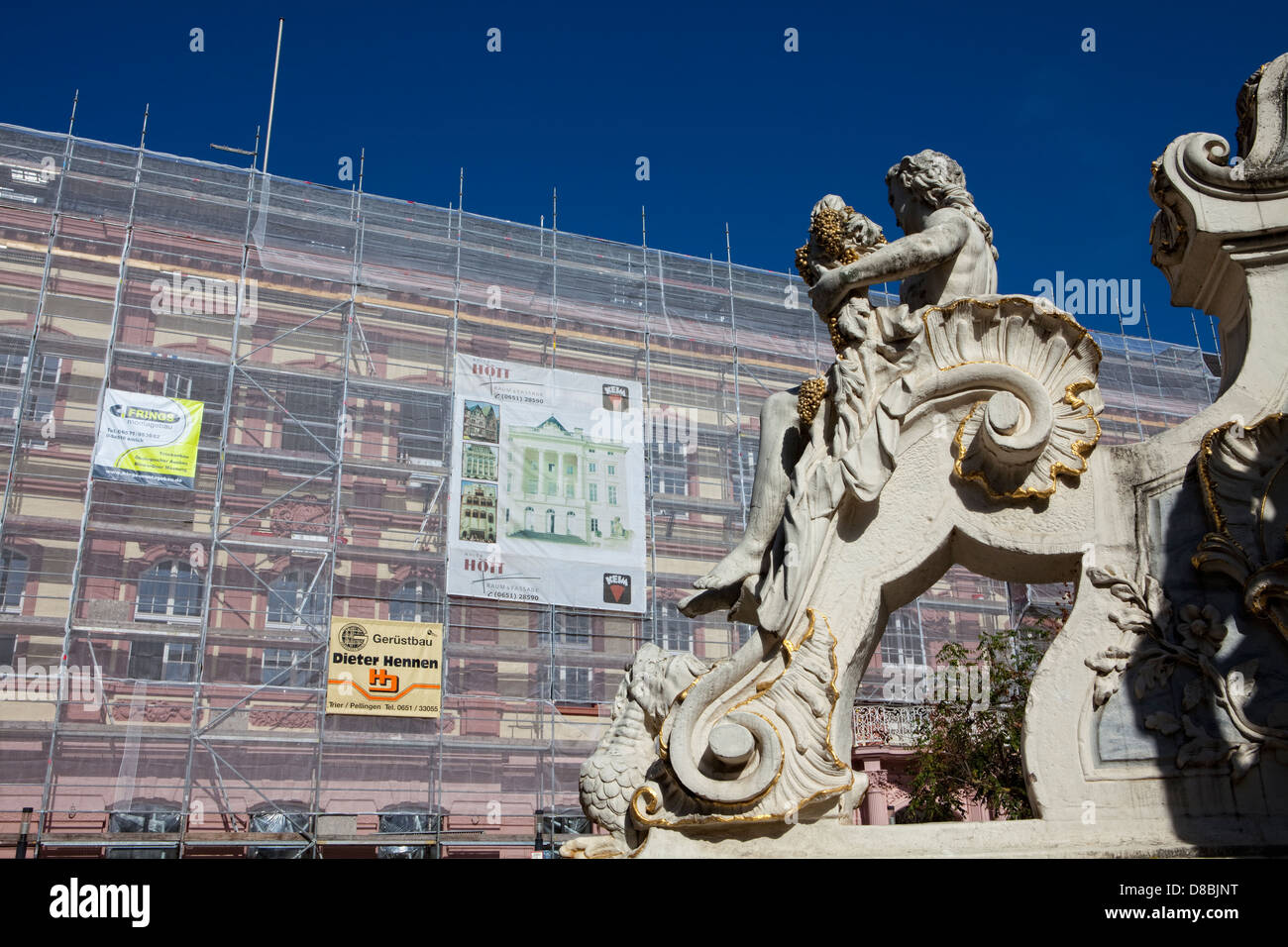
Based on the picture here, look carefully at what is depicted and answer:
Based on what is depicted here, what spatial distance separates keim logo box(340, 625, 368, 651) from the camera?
61.5ft

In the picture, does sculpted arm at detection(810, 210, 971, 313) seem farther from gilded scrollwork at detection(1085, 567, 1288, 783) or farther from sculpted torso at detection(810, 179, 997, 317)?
gilded scrollwork at detection(1085, 567, 1288, 783)

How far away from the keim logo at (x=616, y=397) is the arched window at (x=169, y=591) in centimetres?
810

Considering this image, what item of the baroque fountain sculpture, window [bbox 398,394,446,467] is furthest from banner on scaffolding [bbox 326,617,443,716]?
the baroque fountain sculpture

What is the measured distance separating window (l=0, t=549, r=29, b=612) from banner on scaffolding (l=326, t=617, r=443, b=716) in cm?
512

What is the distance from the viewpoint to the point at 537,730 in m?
19.9

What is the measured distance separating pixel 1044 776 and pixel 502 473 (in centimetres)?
1727

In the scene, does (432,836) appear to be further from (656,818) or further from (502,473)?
(656,818)

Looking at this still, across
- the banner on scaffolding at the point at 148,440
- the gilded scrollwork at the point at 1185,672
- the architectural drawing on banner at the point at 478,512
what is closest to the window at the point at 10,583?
the banner on scaffolding at the point at 148,440

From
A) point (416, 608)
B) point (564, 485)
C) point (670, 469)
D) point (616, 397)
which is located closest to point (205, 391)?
point (416, 608)

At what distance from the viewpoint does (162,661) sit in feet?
60.7

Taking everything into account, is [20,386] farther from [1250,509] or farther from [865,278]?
[1250,509]

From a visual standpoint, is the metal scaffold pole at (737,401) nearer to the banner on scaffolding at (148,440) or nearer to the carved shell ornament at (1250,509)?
the banner on scaffolding at (148,440)

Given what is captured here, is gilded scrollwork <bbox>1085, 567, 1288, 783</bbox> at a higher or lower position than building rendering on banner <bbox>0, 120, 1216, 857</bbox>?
lower

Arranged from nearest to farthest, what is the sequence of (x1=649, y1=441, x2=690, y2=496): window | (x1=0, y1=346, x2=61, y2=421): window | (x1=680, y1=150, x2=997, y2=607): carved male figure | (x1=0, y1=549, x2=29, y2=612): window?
(x1=680, y1=150, x2=997, y2=607): carved male figure → (x1=0, y1=549, x2=29, y2=612): window → (x1=0, y1=346, x2=61, y2=421): window → (x1=649, y1=441, x2=690, y2=496): window
